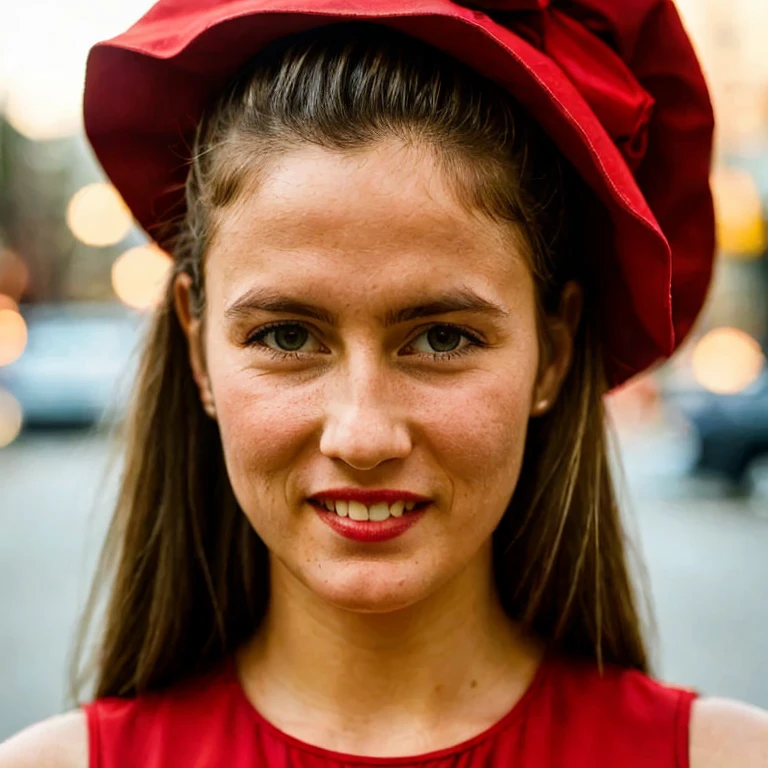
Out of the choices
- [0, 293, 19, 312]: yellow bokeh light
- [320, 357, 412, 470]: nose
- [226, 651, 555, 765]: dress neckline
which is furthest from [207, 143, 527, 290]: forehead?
[0, 293, 19, 312]: yellow bokeh light

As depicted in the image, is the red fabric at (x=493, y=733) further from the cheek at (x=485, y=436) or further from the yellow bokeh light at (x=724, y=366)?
the yellow bokeh light at (x=724, y=366)

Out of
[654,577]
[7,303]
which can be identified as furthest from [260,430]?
[7,303]

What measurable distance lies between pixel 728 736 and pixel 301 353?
944 millimetres

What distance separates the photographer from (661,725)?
193cm

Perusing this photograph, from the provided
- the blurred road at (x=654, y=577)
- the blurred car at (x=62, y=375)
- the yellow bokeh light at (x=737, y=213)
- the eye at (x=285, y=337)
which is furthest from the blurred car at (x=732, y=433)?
the eye at (x=285, y=337)

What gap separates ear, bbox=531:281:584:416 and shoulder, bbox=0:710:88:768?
0.96 m

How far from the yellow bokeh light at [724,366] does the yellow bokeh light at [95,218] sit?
13.4 m

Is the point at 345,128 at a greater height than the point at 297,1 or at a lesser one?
lesser

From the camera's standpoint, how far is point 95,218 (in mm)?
27359

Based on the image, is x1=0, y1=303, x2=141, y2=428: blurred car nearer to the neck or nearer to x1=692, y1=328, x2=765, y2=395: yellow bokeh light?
x1=692, y1=328, x2=765, y2=395: yellow bokeh light

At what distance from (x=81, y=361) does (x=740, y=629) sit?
11.5 metres

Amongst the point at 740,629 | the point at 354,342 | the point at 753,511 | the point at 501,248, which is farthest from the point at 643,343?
the point at 753,511

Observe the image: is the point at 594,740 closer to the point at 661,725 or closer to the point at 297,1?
the point at 661,725

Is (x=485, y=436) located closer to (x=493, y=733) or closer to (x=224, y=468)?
(x=493, y=733)
